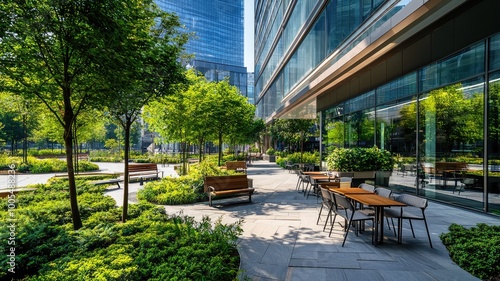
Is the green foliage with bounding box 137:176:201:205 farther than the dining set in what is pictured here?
Yes

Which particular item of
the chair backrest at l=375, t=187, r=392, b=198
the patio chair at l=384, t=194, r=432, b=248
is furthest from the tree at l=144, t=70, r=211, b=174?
the patio chair at l=384, t=194, r=432, b=248

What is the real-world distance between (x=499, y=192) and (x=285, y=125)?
18.1 meters


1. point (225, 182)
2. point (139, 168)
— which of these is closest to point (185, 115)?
point (139, 168)

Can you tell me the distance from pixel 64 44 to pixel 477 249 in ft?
24.8

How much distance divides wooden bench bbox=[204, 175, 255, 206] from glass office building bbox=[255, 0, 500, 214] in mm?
6303

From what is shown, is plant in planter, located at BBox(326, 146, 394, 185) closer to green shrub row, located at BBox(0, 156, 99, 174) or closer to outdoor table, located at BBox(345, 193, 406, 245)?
outdoor table, located at BBox(345, 193, 406, 245)

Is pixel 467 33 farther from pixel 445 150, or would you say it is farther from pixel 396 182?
pixel 396 182

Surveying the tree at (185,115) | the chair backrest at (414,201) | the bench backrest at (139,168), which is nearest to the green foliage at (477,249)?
the chair backrest at (414,201)

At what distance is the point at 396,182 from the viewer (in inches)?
453

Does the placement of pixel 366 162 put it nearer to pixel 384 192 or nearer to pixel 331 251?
pixel 384 192

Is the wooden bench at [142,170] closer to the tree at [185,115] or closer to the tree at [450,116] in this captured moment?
the tree at [185,115]

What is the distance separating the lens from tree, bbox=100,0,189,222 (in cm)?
441

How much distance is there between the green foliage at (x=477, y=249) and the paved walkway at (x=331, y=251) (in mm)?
141

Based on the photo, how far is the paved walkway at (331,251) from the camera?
3961 mm
